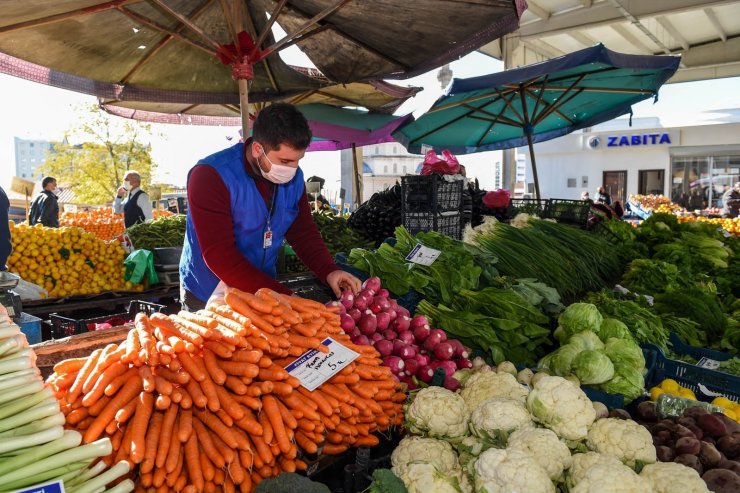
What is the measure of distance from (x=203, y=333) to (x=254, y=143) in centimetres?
104

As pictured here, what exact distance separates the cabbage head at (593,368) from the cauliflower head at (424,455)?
928mm

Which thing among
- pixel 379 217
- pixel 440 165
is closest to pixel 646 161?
pixel 379 217

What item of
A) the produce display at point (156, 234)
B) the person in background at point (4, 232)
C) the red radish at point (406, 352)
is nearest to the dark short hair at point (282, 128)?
the red radish at point (406, 352)

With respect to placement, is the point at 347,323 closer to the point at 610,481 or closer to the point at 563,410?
the point at 563,410

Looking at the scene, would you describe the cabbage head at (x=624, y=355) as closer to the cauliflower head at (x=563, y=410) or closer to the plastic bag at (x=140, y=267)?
the cauliflower head at (x=563, y=410)

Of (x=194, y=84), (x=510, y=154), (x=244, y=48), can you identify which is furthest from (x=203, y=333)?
(x=510, y=154)

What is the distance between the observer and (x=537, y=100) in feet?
25.0

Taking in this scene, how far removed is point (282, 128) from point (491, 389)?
1413 mm

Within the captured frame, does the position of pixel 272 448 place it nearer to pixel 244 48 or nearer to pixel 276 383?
pixel 276 383

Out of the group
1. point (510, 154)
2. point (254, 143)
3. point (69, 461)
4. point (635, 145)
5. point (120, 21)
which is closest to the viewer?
point (69, 461)

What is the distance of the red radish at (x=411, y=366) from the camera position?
7.78ft

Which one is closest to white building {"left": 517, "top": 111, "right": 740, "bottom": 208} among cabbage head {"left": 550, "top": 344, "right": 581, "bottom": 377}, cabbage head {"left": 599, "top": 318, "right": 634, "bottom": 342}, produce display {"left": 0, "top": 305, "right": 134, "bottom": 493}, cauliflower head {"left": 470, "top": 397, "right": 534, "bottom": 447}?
cabbage head {"left": 599, "top": 318, "right": 634, "bottom": 342}

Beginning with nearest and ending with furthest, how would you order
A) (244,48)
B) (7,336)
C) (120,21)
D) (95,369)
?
(7,336) < (95,369) < (244,48) < (120,21)

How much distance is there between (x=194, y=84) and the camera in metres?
6.35
